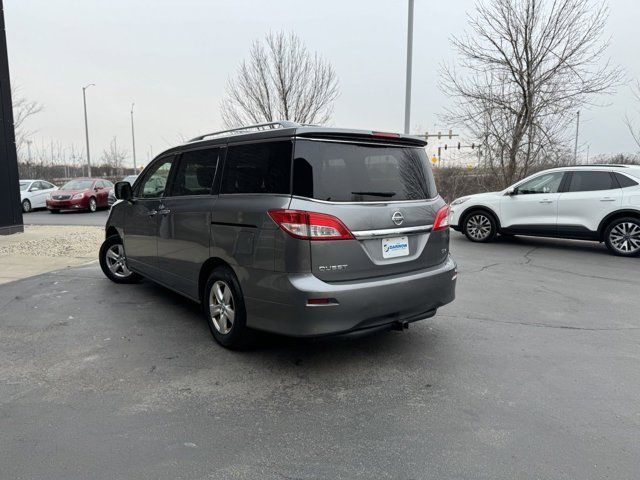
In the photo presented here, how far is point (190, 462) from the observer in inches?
105

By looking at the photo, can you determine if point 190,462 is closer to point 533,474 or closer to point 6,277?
point 533,474

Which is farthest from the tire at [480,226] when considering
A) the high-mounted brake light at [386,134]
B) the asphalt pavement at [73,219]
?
the asphalt pavement at [73,219]

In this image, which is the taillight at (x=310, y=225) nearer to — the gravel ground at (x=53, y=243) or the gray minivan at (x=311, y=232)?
the gray minivan at (x=311, y=232)

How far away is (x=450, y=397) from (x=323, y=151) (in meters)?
2.07

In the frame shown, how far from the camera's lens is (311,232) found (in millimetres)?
3479

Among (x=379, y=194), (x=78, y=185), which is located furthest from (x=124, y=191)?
(x=78, y=185)

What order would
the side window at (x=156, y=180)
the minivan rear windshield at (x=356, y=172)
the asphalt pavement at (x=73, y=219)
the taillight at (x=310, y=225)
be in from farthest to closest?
the asphalt pavement at (x=73, y=219)
the side window at (x=156, y=180)
the minivan rear windshield at (x=356, y=172)
the taillight at (x=310, y=225)

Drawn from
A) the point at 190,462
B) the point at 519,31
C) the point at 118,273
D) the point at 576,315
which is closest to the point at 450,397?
the point at 190,462

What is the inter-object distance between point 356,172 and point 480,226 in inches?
303

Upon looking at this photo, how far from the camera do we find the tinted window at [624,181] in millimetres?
8984

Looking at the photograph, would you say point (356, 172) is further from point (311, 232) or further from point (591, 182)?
point (591, 182)

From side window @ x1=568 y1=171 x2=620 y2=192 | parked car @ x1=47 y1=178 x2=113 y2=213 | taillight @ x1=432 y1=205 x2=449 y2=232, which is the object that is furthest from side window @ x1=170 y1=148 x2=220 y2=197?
parked car @ x1=47 y1=178 x2=113 y2=213

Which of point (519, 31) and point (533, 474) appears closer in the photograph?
point (533, 474)

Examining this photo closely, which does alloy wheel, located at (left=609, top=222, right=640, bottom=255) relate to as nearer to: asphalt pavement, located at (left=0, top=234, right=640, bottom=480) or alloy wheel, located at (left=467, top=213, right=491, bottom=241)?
alloy wheel, located at (left=467, top=213, right=491, bottom=241)
